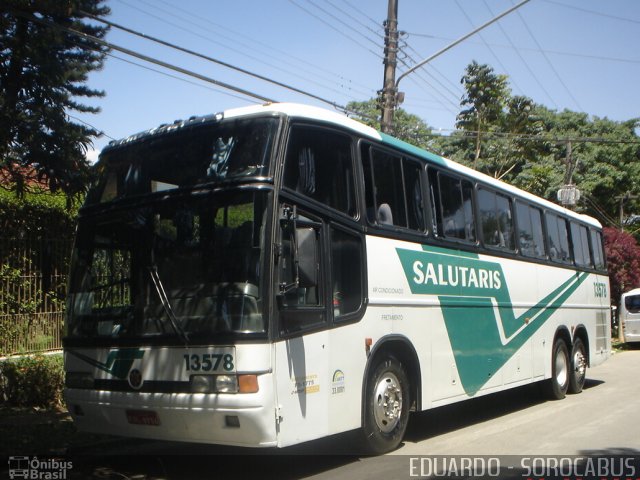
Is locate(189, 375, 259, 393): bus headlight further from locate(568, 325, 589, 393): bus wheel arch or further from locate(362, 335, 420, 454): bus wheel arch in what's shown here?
locate(568, 325, 589, 393): bus wheel arch

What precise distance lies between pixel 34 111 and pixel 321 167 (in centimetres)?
484

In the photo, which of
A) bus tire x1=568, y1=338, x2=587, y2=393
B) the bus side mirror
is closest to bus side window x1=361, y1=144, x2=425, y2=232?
the bus side mirror

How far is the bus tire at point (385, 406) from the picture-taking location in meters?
7.64

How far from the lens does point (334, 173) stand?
7.45 m

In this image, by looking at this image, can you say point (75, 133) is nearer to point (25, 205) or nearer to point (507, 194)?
point (25, 205)

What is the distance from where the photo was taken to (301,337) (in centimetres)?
654

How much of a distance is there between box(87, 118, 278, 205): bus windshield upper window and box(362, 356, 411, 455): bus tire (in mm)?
2788

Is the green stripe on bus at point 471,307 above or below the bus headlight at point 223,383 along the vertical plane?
above

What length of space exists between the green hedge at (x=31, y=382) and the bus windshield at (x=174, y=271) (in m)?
3.56

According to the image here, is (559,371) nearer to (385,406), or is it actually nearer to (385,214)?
(385,406)

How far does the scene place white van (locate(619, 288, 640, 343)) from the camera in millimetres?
25359

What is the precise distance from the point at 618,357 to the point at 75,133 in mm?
19313

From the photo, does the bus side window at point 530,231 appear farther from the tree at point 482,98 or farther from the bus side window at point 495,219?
the tree at point 482,98

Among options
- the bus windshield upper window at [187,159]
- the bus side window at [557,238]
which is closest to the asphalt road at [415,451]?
the bus windshield upper window at [187,159]
